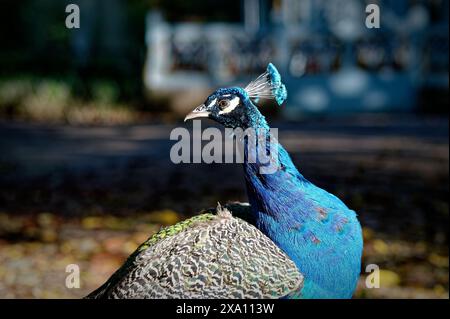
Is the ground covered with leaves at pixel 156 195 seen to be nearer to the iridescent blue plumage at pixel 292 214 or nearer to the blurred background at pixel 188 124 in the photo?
the blurred background at pixel 188 124

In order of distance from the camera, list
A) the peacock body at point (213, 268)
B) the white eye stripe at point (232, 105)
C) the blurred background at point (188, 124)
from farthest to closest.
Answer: the blurred background at point (188, 124)
the white eye stripe at point (232, 105)
the peacock body at point (213, 268)

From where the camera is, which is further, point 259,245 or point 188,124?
point 188,124

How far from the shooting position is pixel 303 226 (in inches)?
99.8

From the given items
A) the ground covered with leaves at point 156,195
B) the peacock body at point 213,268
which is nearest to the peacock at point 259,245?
the peacock body at point 213,268

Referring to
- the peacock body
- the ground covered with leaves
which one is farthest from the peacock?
the ground covered with leaves

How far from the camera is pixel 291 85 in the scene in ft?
41.9

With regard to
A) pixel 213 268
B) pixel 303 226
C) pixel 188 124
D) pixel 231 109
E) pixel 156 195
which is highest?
pixel 231 109

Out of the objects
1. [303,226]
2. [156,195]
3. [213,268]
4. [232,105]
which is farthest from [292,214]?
[156,195]

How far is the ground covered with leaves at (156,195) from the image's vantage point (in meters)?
4.47

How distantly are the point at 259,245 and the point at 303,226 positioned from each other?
18cm

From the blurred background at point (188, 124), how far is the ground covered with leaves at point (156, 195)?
0.07ft

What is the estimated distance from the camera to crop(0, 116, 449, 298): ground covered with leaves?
4.47 meters

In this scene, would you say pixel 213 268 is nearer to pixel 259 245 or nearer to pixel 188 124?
pixel 259 245

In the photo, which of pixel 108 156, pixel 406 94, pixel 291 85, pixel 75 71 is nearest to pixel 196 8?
pixel 75 71
